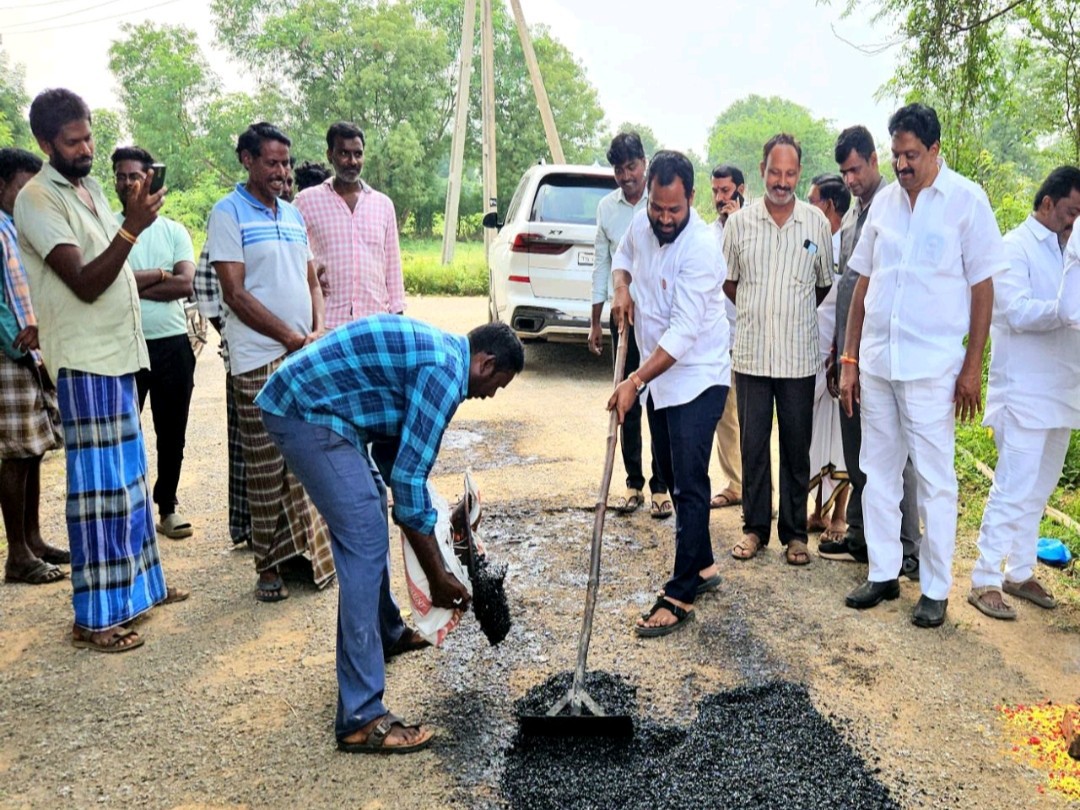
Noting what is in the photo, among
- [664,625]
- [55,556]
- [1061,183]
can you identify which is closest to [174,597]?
[55,556]

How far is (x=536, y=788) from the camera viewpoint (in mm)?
2811

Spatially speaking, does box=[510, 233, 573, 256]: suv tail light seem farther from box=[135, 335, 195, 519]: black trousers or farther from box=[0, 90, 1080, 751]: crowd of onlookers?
box=[135, 335, 195, 519]: black trousers

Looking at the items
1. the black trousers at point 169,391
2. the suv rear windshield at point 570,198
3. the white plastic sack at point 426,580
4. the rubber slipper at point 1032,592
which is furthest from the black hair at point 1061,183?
the suv rear windshield at point 570,198

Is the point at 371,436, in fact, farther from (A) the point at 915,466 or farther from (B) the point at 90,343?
(A) the point at 915,466

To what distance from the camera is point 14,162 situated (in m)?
4.55

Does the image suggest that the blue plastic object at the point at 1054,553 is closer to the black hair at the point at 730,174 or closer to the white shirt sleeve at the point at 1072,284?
the white shirt sleeve at the point at 1072,284

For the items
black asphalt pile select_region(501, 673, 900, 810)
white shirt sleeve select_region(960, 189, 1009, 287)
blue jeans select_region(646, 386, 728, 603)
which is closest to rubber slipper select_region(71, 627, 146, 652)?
black asphalt pile select_region(501, 673, 900, 810)

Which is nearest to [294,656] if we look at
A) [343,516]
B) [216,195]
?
[343,516]

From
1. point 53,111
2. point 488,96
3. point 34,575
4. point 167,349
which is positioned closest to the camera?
point 53,111

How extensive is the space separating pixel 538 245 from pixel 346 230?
3894 mm

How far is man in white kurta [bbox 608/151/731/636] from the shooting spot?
3.85 meters

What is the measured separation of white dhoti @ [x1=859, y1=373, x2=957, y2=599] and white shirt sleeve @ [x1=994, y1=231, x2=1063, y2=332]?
18.3 inches

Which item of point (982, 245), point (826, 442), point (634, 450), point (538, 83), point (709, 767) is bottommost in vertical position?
point (709, 767)

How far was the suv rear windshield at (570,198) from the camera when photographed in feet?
28.8
